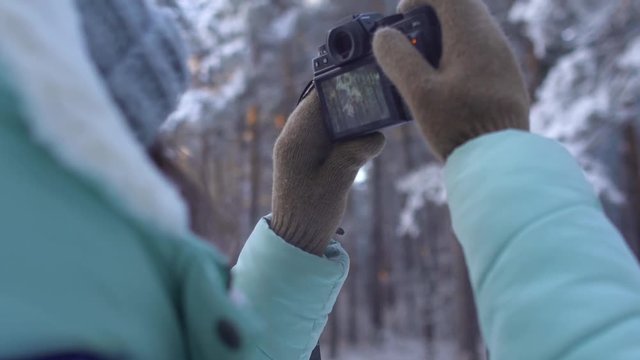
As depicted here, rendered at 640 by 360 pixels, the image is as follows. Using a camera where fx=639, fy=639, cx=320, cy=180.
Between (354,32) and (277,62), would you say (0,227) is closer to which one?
(354,32)

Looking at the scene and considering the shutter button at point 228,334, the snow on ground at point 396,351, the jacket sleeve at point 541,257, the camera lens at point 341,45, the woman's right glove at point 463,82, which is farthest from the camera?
the snow on ground at point 396,351

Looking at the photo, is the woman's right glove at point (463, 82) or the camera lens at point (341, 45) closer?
the woman's right glove at point (463, 82)

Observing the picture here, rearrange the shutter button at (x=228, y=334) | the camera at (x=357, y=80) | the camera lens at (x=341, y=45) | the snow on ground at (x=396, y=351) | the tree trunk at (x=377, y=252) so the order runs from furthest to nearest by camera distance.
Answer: the tree trunk at (x=377, y=252) < the snow on ground at (x=396, y=351) < the camera lens at (x=341, y=45) < the camera at (x=357, y=80) < the shutter button at (x=228, y=334)

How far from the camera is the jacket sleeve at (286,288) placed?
147cm

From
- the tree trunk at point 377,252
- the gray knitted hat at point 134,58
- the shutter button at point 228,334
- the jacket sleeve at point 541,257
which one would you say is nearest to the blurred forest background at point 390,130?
the tree trunk at point 377,252

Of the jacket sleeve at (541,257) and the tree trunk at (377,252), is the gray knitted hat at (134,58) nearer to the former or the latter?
the jacket sleeve at (541,257)

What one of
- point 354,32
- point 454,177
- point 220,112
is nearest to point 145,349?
point 454,177

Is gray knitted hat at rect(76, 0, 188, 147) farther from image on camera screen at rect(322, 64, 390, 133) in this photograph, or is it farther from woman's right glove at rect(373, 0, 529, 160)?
image on camera screen at rect(322, 64, 390, 133)

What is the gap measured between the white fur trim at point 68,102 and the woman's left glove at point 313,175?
97 cm

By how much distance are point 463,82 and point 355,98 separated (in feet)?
1.40

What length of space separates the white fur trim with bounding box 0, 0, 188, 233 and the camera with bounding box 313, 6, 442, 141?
837mm

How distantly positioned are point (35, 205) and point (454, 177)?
0.72 metres

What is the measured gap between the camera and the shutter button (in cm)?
73

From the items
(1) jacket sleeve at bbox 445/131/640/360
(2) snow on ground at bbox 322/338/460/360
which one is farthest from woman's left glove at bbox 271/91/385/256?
(2) snow on ground at bbox 322/338/460/360
